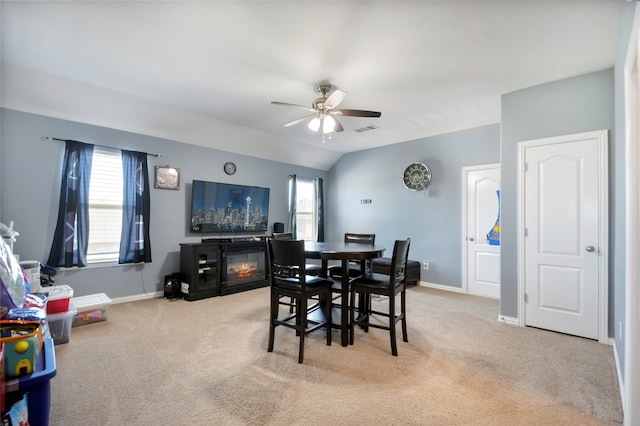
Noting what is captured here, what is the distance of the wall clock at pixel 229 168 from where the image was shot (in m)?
5.16

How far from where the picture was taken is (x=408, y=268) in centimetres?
500

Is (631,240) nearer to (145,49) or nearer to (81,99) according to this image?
(145,49)

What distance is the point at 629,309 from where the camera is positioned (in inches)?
65.9

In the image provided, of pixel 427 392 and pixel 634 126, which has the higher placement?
pixel 634 126

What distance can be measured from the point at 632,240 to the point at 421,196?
147 inches

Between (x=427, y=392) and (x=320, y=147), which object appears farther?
(x=320, y=147)

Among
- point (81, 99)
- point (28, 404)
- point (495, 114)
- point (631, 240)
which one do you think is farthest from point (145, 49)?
point (495, 114)

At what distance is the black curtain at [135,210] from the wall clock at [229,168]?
4.15ft

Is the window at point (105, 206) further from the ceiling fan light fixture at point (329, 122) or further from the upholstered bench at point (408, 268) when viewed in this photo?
the upholstered bench at point (408, 268)

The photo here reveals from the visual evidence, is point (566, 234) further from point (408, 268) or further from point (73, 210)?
point (73, 210)

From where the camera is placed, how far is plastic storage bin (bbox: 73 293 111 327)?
3.14m

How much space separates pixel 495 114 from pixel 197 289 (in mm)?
4902

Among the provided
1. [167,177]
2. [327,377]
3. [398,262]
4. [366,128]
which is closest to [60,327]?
[167,177]

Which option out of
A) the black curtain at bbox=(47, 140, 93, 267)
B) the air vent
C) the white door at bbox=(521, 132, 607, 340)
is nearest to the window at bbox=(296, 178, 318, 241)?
the air vent
